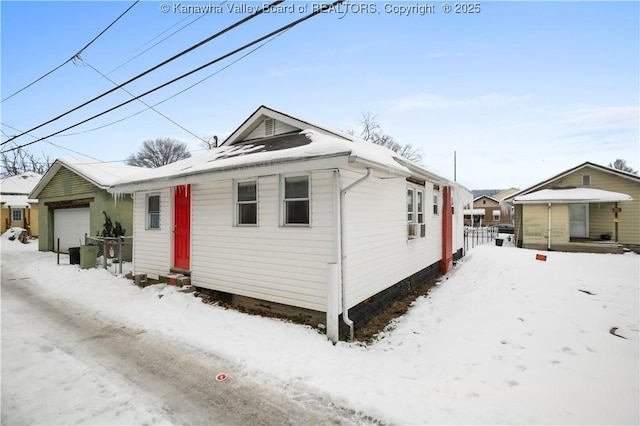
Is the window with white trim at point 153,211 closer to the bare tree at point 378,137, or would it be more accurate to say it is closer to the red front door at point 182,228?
the red front door at point 182,228

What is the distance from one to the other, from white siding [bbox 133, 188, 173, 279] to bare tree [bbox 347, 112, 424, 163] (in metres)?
29.0

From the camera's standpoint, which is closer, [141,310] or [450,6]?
[450,6]

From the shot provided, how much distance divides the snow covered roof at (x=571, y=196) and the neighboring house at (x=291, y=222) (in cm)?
1153

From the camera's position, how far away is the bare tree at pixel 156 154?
46.5m

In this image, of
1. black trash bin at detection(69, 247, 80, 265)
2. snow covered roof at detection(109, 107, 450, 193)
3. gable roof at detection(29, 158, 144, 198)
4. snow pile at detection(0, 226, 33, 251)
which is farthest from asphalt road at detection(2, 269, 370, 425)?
snow pile at detection(0, 226, 33, 251)

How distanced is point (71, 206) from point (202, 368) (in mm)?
18184

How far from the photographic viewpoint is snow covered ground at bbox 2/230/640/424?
3484 millimetres

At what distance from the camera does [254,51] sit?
20.0 ft

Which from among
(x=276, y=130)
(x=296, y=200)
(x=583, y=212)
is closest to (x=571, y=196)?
(x=583, y=212)

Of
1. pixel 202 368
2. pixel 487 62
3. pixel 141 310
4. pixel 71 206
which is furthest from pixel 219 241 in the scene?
pixel 71 206

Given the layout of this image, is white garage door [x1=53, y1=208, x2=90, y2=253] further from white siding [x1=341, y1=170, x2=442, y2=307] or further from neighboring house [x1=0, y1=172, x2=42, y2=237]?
white siding [x1=341, y1=170, x2=442, y2=307]

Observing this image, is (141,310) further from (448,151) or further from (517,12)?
(448,151)

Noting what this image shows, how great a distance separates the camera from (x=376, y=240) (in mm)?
7234

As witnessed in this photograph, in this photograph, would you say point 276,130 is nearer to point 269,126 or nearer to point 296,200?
point 269,126
